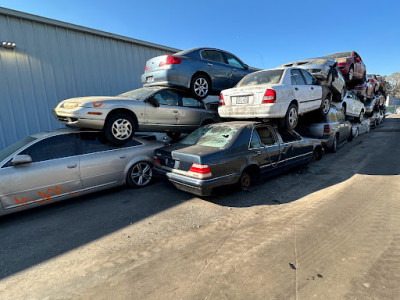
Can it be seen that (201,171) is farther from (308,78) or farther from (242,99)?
(308,78)

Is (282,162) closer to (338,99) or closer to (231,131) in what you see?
(231,131)

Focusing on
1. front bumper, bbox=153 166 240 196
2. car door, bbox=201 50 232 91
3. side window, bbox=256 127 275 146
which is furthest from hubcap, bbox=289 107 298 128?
car door, bbox=201 50 232 91

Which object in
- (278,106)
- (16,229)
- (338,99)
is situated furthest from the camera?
(338,99)

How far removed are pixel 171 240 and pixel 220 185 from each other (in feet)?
4.24

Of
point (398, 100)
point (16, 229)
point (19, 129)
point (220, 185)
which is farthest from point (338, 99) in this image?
point (398, 100)

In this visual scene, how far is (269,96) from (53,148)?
170 inches

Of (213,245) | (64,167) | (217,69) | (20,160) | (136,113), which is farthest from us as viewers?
(217,69)

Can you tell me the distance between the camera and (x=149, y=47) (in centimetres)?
990

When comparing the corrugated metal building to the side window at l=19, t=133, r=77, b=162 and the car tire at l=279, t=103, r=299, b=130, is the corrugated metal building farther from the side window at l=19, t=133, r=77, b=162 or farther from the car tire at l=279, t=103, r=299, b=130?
the car tire at l=279, t=103, r=299, b=130

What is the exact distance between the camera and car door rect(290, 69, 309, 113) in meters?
5.62

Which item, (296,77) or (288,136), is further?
(296,77)

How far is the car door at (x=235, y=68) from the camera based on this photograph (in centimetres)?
734

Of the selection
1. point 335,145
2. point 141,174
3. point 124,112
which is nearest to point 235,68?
point 124,112

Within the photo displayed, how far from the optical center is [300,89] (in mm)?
5773
